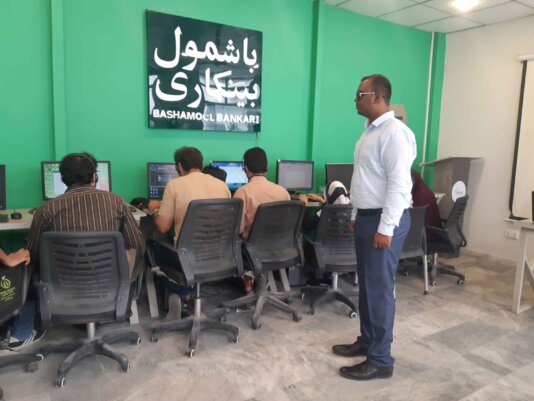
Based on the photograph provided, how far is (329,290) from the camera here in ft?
10.7

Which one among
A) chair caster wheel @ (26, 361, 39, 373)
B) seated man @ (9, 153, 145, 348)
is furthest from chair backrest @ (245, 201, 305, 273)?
chair caster wheel @ (26, 361, 39, 373)

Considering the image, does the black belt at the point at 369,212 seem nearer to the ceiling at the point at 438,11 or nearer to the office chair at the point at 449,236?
the office chair at the point at 449,236

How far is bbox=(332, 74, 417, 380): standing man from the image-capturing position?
2070 millimetres

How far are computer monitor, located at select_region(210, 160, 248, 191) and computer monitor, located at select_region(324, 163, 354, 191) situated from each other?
3.09 feet

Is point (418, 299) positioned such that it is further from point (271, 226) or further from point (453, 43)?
point (453, 43)

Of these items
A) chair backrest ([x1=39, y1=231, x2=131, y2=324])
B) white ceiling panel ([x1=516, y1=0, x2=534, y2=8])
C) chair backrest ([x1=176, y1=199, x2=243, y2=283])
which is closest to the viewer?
chair backrest ([x1=39, y1=231, x2=131, y2=324])

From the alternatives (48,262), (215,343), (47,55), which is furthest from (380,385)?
(47,55)

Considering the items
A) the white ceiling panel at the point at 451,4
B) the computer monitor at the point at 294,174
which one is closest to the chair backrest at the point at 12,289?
the computer monitor at the point at 294,174

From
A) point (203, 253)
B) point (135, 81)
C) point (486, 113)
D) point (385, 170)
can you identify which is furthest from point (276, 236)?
point (486, 113)

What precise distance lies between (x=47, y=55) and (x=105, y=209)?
5.68 feet

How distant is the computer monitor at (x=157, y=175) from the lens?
3.54 m

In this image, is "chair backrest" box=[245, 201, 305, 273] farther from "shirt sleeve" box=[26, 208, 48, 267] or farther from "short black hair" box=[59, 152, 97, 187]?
"shirt sleeve" box=[26, 208, 48, 267]

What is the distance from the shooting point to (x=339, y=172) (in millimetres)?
4441

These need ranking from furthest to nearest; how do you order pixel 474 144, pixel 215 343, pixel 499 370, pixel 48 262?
pixel 474 144, pixel 215 343, pixel 499 370, pixel 48 262
